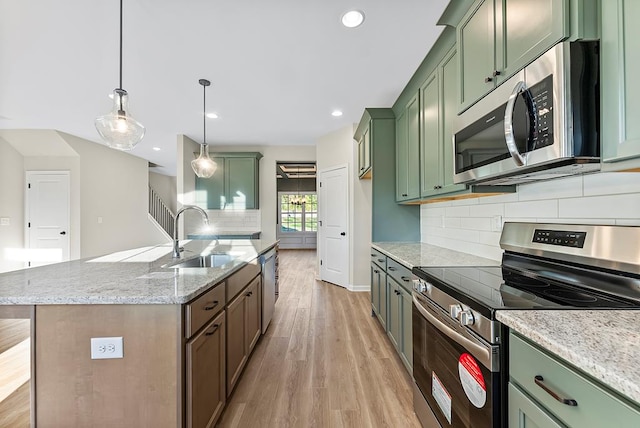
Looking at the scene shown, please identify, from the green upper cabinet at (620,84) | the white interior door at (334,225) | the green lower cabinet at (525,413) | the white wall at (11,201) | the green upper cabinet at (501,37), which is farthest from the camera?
the white wall at (11,201)

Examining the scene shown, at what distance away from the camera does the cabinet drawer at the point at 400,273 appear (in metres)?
1.88

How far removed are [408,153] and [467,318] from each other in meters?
2.05

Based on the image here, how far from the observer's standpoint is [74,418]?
44.4 inches

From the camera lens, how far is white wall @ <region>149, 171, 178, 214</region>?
29.4 feet

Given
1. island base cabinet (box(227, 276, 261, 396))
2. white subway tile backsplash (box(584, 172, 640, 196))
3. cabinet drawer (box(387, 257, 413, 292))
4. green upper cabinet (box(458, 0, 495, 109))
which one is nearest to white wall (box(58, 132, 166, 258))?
island base cabinet (box(227, 276, 261, 396))

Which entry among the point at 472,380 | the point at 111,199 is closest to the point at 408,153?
the point at 472,380

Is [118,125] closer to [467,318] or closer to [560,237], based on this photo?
[467,318]

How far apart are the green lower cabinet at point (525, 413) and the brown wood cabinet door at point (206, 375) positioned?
121 cm

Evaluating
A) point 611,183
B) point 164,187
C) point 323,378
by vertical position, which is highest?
point 164,187

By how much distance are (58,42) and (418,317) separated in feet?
11.5

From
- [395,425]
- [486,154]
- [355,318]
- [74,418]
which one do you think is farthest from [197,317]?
[355,318]

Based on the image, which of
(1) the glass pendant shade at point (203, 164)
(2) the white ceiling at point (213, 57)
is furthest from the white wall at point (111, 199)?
(1) the glass pendant shade at point (203, 164)

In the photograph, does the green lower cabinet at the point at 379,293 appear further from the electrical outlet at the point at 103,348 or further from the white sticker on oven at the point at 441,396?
the electrical outlet at the point at 103,348

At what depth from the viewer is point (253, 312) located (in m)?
2.28
